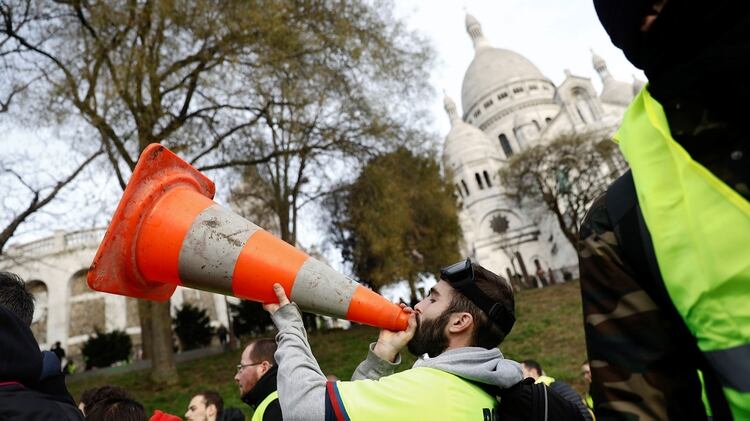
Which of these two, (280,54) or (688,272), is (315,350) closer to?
(280,54)

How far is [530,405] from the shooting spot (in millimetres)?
2010

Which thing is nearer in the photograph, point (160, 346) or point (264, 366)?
point (264, 366)

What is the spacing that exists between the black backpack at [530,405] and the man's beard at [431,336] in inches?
12.6

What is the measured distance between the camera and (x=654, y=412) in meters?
0.98

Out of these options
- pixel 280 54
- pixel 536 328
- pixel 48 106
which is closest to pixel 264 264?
pixel 280 54

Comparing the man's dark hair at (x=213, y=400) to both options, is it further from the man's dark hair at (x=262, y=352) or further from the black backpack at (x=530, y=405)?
the black backpack at (x=530, y=405)

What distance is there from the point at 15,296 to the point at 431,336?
2077 mm

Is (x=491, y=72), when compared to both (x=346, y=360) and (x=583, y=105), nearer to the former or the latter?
(x=583, y=105)

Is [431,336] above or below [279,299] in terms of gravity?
below

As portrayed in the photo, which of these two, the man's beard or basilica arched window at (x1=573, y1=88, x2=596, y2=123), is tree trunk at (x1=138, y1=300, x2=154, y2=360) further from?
basilica arched window at (x1=573, y1=88, x2=596, y2=123)

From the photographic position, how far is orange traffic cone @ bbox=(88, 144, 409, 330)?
89.1 inches

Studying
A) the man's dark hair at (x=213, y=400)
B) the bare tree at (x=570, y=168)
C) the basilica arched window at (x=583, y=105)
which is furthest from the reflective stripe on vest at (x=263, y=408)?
the basilica arched window at (x=583, y=105)

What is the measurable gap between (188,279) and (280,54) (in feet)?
32.3

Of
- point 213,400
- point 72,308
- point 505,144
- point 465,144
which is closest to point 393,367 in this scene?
point 213,400
